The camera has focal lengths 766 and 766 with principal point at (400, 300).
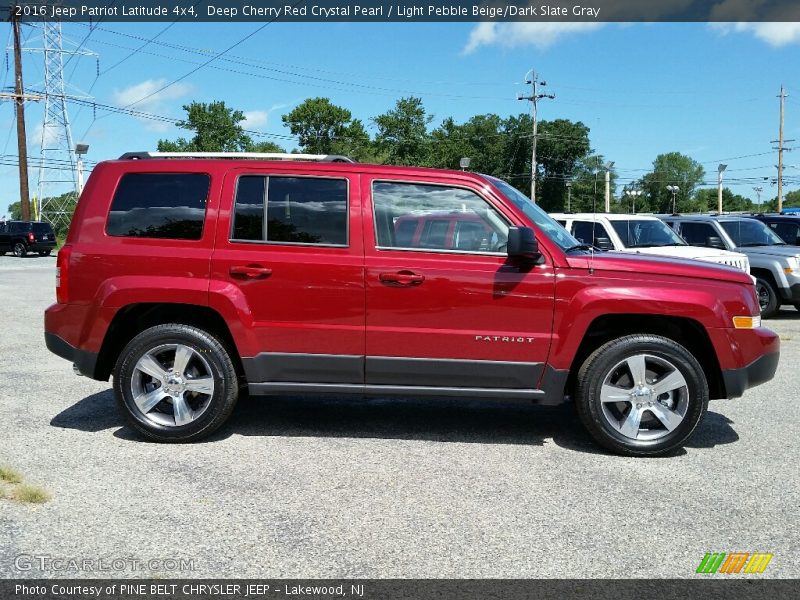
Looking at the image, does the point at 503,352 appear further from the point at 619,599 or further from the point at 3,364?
the point at 3,364

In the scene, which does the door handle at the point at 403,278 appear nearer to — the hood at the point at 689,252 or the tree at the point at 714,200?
the hood at the point at 689,252

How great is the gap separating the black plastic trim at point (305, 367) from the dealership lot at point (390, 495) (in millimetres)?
487

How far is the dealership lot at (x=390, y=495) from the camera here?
11.6ft

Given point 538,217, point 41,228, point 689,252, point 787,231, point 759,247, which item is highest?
point 41,228

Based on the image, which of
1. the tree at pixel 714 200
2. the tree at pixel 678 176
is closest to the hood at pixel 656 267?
the tree at pixel 678 176

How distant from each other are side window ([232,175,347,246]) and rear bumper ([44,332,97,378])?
1347mm

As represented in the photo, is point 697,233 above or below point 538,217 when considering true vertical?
above

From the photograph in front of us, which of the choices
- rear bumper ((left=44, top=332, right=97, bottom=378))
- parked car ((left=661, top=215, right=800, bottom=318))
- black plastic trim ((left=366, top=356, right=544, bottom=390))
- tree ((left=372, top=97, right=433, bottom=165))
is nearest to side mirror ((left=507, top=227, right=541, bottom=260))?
black plastic trim ((left=366, top=356, right=544, bottom=390))

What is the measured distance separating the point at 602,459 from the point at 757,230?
11.5 meters

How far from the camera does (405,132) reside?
86.0 metres

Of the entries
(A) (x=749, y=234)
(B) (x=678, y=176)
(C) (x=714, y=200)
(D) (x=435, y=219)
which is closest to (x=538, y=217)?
(D) (x=435, y=219)

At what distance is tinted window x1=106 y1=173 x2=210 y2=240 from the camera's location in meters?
5.39

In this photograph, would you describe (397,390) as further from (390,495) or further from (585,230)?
(585,230)

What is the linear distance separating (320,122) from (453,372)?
8799 cm
